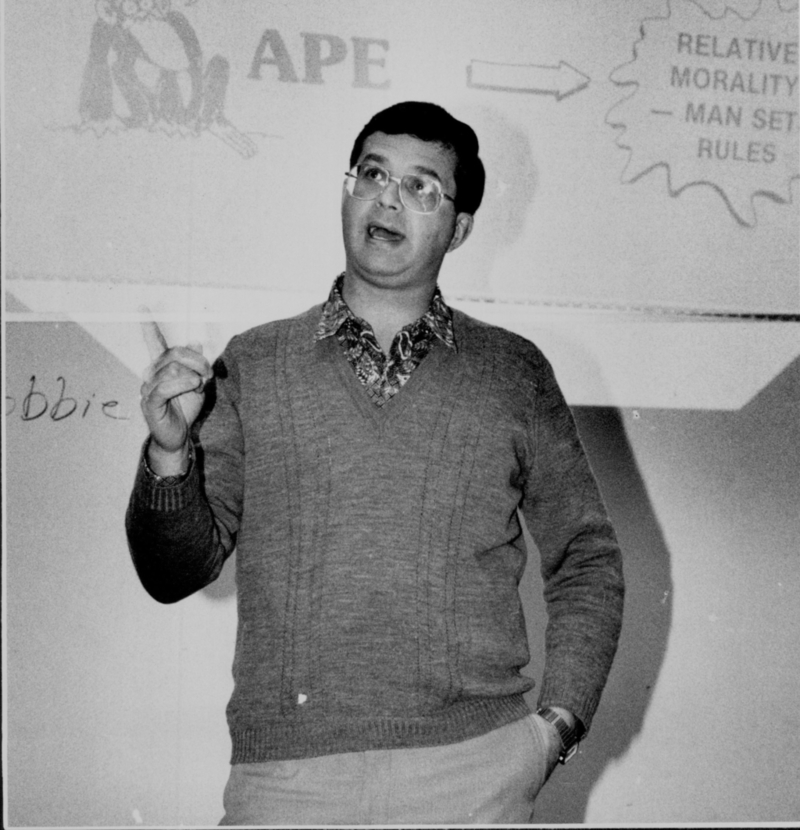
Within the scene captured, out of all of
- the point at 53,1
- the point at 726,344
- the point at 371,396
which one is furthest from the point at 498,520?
the point at 53,1

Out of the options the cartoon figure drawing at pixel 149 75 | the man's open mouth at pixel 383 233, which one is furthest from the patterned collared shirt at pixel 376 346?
the cartoon figure drawing at pixel 149 75

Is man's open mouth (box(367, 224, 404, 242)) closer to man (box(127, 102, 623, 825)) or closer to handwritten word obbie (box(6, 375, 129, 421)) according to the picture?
man (box(127, 102, 623, 825))

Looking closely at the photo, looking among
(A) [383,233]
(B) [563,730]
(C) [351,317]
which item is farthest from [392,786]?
(A) [383,233]

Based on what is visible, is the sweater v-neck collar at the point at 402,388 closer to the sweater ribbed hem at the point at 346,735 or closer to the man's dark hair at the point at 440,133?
the man's dark hair at the point at 440,133

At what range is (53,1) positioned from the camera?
225 centimetres

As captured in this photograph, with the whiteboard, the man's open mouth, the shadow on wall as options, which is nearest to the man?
the man's open mouth

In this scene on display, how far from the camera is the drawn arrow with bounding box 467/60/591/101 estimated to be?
2.33 metres

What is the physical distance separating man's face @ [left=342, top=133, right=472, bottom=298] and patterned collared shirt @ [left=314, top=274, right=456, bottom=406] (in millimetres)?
71

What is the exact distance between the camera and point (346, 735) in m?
1.61

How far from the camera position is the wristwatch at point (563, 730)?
173 centimetres

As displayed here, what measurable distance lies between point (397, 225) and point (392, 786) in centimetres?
83

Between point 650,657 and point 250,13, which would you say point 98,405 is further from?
point 650,657

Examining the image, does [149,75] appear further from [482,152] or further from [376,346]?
[376,346]

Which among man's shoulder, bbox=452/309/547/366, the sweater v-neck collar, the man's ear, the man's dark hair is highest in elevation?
the man's dark hair
